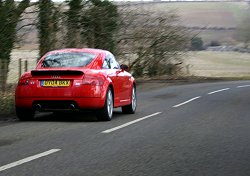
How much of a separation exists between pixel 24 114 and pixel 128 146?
391 cm

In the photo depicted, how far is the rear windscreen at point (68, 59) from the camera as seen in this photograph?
37.8ft

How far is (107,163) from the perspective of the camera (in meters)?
6.67

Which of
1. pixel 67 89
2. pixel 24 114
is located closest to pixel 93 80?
pixel 67 89

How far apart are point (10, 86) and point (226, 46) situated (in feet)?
183

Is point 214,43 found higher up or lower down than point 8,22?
lower down

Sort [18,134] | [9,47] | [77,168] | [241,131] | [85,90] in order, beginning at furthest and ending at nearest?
[9,47]
[85,90]
[241,131]
[18,134]
[77,168]

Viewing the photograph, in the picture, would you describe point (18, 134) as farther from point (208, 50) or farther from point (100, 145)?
point (208, 50)

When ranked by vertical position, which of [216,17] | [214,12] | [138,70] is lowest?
[138,70]

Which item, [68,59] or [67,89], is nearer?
[67,89]

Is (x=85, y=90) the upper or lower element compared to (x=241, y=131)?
upper

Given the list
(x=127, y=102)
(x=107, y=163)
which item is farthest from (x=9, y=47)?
(x=107, y=163)

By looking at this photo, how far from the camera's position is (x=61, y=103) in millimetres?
10750

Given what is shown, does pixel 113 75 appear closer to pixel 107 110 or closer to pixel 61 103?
pixel 107 110

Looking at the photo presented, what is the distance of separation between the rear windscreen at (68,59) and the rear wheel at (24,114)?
1.13 meters
